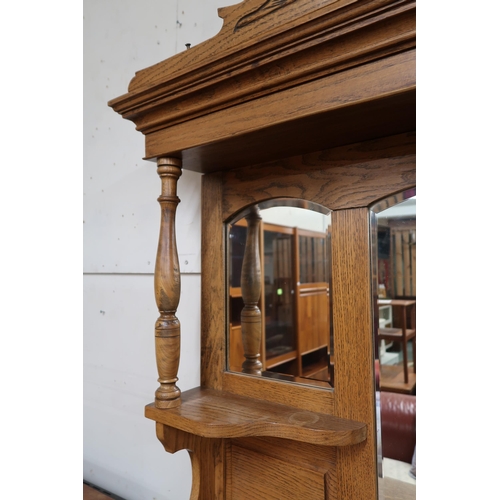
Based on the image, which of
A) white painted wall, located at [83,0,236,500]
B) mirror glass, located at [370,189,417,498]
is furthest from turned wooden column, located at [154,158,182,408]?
mirror glass, located at [370,189,417,498]

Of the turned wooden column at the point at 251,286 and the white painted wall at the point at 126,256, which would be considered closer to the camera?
the turned wooden column at the point at 251,286

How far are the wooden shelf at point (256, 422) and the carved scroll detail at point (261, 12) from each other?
651mm

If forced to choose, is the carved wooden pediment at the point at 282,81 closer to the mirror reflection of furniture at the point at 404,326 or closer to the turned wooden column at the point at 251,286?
the turned wooden column at the point at 251,286

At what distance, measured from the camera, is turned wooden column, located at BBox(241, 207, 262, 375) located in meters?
0.90

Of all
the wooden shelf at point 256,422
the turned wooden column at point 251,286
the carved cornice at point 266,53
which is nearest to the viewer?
the carved cornice at point 266,53

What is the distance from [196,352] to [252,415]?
13.8 inches

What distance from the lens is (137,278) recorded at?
1.22 metres

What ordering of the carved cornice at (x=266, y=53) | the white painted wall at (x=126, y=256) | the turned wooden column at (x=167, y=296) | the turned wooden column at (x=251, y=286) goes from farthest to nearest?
1. the white painted wall at (x=126, y=256)
2. the turned wooden column at (x=251, y=286)
3. the turned wooden column at (x=167, y=296)
4. the carved cornice at (x=266, y=53)

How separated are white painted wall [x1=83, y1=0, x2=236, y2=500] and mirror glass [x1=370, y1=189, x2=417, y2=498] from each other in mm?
477

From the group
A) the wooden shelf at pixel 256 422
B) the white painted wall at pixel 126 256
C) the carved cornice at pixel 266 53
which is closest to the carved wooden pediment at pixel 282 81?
the carved cornice at pixel 266 53

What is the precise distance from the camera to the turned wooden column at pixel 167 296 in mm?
766

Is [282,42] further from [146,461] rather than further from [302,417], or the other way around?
[146,461]

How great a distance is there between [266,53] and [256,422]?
59 centimetres
